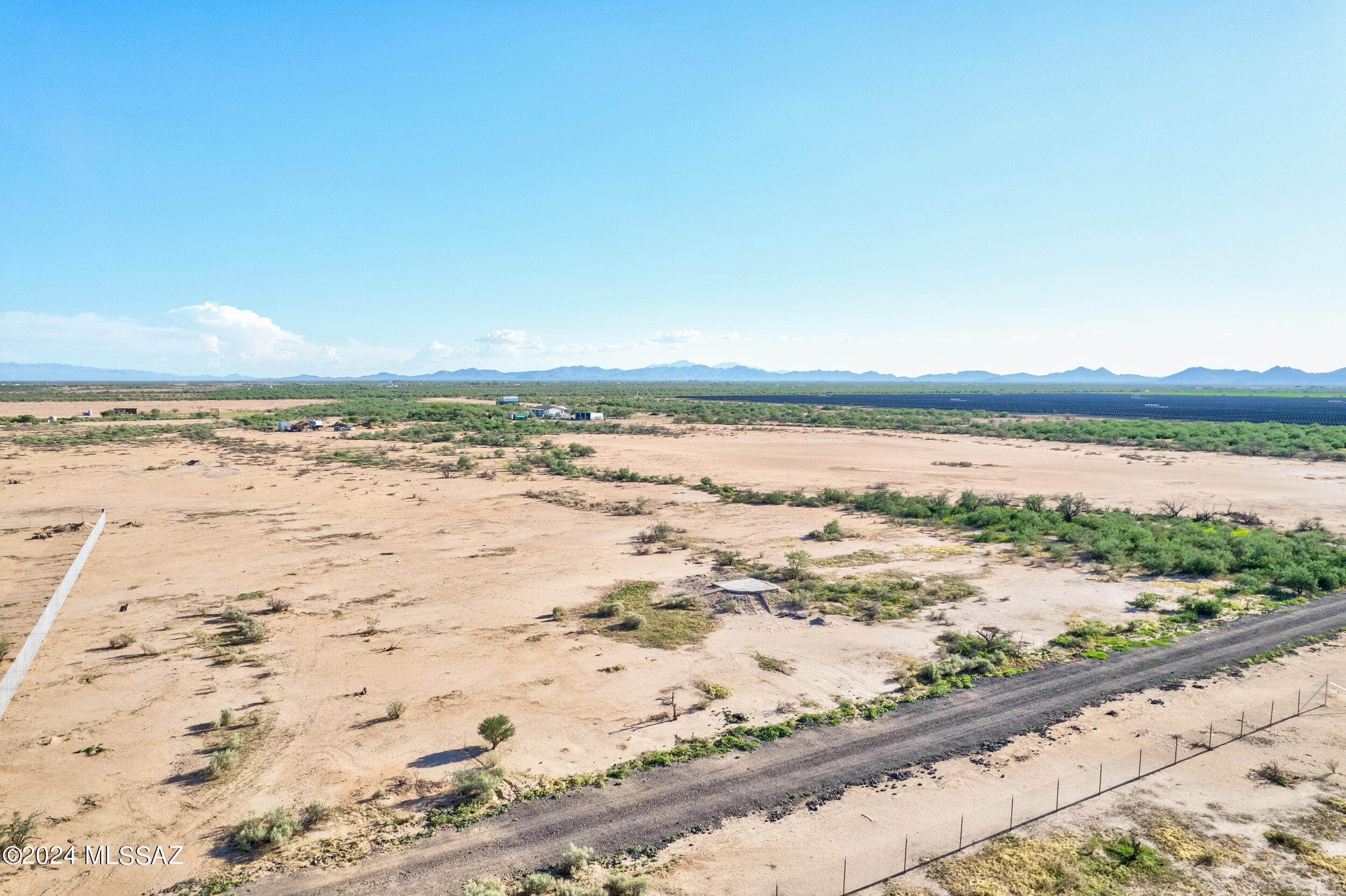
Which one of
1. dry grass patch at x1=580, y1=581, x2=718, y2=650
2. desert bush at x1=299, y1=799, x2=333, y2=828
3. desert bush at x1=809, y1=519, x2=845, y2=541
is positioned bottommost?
desert bush at x1=299, y1=799, x2=333, y2=828

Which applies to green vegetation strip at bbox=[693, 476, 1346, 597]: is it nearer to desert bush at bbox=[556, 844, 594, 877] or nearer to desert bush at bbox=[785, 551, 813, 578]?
desert bush at bbox=[785, 551, 813, 578]

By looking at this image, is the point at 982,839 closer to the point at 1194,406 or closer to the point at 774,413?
the point at 774,413

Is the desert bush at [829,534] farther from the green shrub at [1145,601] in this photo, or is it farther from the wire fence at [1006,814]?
the wire fence at [1006,814]

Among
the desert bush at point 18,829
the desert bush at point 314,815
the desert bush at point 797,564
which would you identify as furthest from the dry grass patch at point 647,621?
the desert bush at point 18,829

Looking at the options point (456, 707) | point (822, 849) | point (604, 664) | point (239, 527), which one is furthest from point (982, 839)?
point (239, 527)

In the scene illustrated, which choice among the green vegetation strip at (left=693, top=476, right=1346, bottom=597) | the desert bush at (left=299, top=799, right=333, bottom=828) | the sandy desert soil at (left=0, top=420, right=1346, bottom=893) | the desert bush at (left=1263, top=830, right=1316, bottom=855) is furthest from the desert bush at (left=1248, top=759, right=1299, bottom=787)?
the desert bush at (left=299, top=799, right=333, bottom=828)
